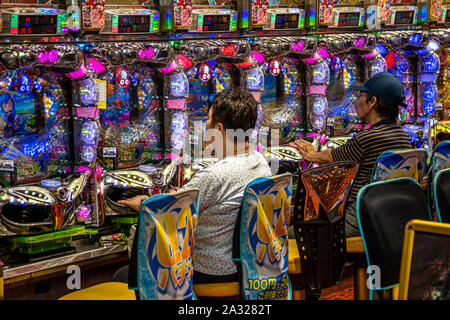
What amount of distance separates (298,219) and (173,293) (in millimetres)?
804

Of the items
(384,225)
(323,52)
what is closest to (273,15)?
(323,52)

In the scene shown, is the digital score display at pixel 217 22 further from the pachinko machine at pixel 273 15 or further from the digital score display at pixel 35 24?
the digital score display at pixel 35 24

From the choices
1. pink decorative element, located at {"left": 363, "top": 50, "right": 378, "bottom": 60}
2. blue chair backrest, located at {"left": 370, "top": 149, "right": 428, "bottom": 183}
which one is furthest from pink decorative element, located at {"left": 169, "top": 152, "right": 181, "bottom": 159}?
pink decorative element, located at {"left": 363, "top": 50, "right": 378, "bottom": 60}

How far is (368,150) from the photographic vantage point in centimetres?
328

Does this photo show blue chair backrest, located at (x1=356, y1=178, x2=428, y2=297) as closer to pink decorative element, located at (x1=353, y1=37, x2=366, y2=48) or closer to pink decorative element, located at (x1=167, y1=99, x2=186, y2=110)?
pink decorative element, located at (x1=167, y1=99, x2=186, y2=110)

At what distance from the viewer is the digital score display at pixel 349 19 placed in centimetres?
487

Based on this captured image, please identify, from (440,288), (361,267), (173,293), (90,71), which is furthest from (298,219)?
(90,71)

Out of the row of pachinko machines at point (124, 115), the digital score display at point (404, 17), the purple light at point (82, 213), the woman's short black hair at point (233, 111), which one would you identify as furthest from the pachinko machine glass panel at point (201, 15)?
the digital score display at point (404, 17)

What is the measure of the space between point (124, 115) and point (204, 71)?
0.64 metres

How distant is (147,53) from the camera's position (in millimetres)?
3547

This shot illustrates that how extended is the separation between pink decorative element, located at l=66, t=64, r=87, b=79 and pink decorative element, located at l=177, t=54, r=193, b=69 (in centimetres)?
70

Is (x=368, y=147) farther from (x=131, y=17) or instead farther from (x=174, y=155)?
(x=131, y=17)
